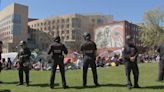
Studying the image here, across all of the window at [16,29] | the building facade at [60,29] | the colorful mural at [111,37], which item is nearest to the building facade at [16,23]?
the window at [16,29]

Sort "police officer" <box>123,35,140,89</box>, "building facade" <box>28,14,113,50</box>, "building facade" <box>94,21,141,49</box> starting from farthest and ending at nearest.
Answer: "building facade" <box>28,14,113,50</box>
"building facade" <box>94,21,141,49</box>
"police officer" <box>123,35,140,89</box>

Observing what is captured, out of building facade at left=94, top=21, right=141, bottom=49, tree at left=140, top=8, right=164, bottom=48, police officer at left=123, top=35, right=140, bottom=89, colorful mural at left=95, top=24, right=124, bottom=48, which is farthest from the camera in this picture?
colorful mural at left=95, top=24, right=124, bottom=48

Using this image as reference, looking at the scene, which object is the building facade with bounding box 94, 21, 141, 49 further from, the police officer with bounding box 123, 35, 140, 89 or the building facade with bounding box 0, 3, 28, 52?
the police officer with bounding box 123, 35, 140, 89

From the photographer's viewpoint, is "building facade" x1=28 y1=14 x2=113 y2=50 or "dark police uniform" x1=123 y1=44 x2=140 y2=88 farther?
"building facade" x1=28 y1=14 x2=113 y2=50

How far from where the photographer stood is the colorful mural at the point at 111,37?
14788cm

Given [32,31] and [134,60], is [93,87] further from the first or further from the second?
Result: [32,31]

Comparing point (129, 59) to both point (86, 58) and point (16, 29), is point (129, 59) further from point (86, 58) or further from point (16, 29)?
point (16, 29)

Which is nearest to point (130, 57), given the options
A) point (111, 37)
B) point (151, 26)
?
point (151, 26)

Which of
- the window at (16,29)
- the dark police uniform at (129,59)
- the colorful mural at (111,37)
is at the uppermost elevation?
the window at (16,29)

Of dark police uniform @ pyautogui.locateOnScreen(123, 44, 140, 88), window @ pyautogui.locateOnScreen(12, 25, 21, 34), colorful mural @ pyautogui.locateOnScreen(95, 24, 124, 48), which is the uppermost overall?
window @ pyautogui.locateOnScreen(12, 25, 21, 34)

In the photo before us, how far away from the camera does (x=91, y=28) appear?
183125 mm

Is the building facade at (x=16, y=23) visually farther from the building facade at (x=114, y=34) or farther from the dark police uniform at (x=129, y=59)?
the dark police uniform at (x=129, y=59)

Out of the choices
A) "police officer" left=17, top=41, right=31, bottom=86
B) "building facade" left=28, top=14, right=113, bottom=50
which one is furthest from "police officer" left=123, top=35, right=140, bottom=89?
"building facade" left=28, top=14, right=113, bottom=50

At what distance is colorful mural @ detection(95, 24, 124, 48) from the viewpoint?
148m
